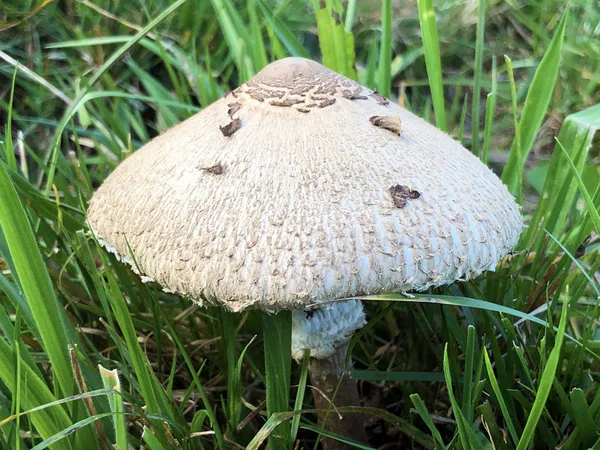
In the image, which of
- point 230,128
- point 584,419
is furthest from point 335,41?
point 584,419

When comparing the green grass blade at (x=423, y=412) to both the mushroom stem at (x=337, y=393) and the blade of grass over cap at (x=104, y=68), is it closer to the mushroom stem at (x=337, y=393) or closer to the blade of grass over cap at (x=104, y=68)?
the mushroom stem at (x=337, y=393)

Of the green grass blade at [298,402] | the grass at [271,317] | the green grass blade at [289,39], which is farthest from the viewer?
the green grass blade at [289,39]

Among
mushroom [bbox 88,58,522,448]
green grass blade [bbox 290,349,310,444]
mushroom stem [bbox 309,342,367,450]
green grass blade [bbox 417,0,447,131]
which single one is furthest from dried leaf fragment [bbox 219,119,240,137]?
green grass blade [bbox 417,0,447,131]

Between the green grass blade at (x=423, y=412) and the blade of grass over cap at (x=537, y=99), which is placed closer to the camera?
the green grass blade at (x=423, y=412)

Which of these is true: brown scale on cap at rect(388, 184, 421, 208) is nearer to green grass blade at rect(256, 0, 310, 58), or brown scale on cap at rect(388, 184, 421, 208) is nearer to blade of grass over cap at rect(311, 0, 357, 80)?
blade of grass over cap at rect(311, 0, 357, 80)

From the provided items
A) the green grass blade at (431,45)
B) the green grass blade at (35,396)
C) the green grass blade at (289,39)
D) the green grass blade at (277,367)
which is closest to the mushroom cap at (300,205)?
the green grass blade at (277,367)

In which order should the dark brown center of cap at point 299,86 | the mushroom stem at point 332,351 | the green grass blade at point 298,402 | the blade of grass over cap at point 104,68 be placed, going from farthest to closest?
the blade of grass over cap at point 104,68 < the mushroom stem at point 332,351 < the dark brown center of cap at point 299,86 < the green grass blade at point 298,402

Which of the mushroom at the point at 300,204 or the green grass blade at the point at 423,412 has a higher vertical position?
the mushroom at the point at 300,204
